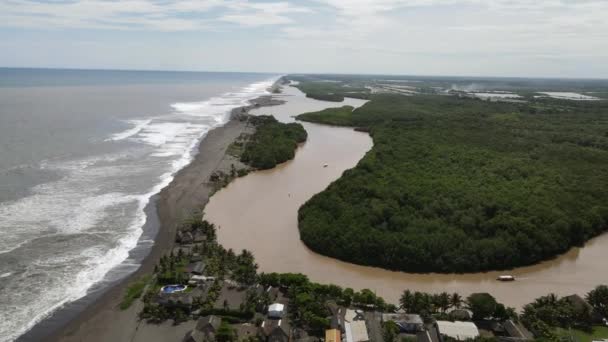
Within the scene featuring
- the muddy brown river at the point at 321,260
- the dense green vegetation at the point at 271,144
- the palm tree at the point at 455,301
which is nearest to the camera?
the palm tree at the point at 455,301

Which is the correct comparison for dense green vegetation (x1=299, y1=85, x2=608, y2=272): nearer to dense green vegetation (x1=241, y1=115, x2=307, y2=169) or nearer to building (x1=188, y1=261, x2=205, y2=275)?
building (x1=188, y1=261, x2=205, y2=275)

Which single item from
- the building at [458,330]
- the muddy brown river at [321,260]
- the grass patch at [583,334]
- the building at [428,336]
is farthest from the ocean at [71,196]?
the grass patch at [583,334]

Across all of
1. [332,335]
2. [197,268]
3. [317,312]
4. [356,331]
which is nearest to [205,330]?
[317,312]

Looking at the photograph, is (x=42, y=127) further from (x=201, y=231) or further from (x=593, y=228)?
(x=593, y=228)

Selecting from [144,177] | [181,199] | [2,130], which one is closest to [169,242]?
[181,199]

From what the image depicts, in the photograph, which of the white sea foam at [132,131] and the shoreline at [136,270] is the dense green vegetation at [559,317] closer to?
the shoreline at [136,270]

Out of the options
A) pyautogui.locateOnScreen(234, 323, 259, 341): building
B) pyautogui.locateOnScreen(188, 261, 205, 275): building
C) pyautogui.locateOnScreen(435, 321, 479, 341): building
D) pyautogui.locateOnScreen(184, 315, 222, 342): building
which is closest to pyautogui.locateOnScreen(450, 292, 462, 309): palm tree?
pyautogui.locateOnScreen(435, 321, 479, 341): building

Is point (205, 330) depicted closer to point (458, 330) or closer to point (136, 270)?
point (136, 270)
